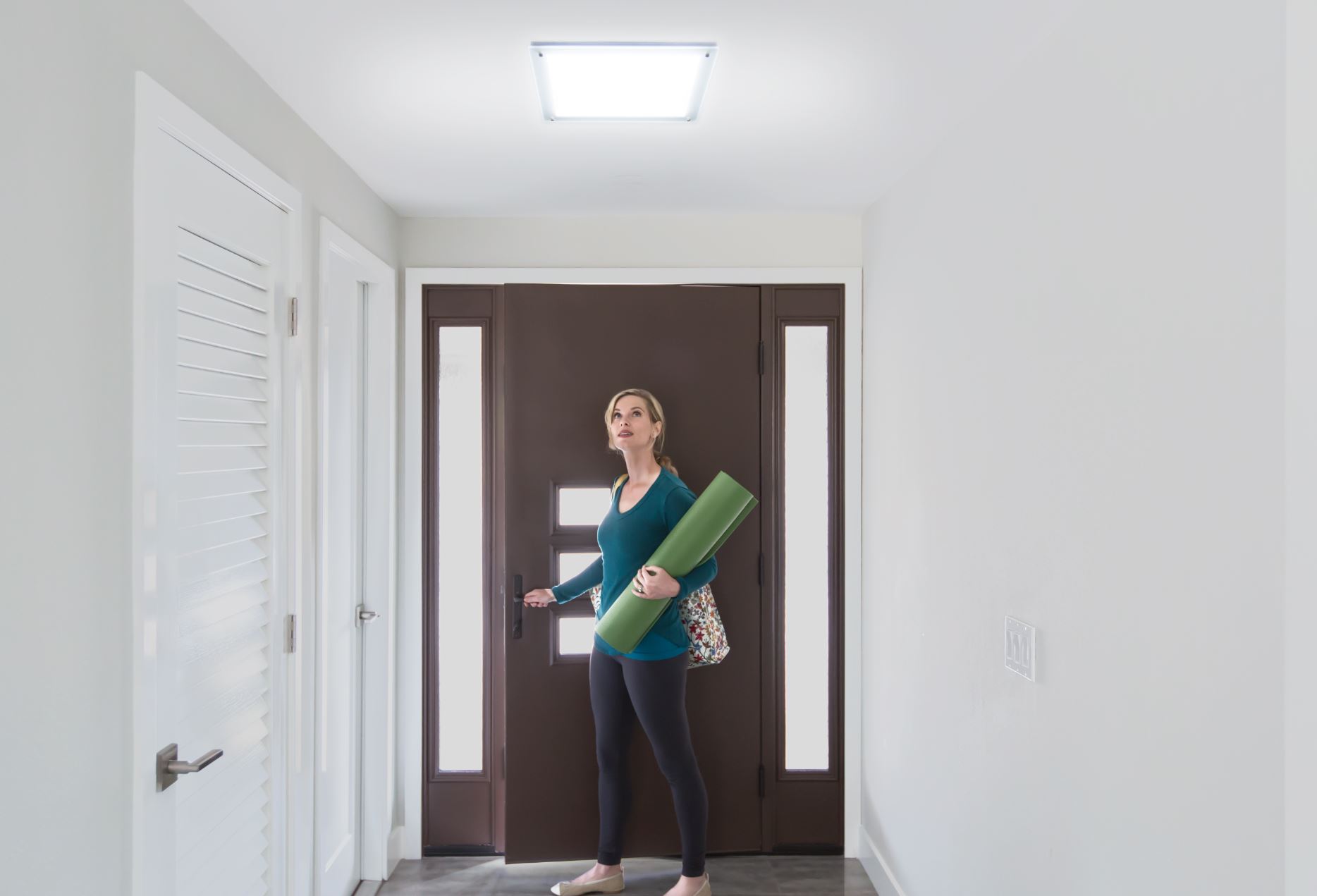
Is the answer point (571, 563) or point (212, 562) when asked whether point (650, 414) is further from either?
point (212, 562)

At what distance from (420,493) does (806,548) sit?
1419 millimetres

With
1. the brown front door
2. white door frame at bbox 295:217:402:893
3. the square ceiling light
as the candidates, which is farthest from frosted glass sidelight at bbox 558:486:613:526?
the square ceiling light

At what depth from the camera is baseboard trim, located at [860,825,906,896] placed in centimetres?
277

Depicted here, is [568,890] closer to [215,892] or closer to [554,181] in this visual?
[215,892]

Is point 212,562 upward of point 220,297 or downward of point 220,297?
downward

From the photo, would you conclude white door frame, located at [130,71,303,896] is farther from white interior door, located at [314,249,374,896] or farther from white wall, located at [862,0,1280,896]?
white wall, located at [862,0,1280,896]

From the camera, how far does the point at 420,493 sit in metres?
3.18

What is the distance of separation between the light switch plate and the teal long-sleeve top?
1.05 metres

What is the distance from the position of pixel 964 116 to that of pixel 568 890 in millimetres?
2609

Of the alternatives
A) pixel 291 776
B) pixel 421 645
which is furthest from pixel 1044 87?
pixel 421 645

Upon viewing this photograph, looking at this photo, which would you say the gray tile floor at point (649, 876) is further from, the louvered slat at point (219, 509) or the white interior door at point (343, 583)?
Answer: the louvered slat at point (219, 509)

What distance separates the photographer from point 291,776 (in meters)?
2.11

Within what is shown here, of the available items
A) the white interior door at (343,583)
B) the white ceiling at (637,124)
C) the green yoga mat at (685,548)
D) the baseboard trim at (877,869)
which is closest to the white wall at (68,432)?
the white ceiling at (637,124)

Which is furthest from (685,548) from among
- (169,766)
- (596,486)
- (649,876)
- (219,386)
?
(169,766)
